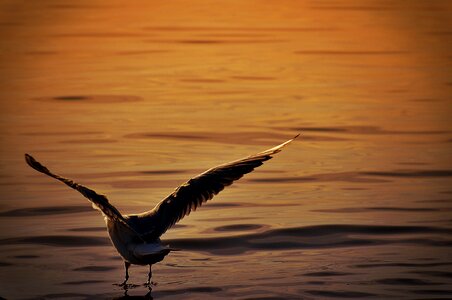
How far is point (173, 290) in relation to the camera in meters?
9.63

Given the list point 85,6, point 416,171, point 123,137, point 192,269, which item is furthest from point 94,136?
point 85,6

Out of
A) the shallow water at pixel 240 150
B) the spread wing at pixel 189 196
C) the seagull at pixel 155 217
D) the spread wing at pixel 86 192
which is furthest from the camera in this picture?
the shallow water at pixel 240 150

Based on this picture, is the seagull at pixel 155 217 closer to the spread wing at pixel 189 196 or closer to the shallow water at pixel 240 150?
the spread wing at pixel 189 196

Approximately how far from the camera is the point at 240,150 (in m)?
15.5

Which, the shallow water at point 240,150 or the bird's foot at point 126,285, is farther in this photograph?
the shallow water at point 240,150

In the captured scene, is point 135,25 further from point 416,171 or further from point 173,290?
point 173,290

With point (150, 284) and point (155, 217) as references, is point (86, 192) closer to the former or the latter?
point (155, 217)

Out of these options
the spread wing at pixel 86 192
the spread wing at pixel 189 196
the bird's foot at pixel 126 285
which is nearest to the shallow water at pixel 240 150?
the bird's foot at pixel 126 285

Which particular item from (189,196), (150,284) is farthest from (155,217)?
(150,284)

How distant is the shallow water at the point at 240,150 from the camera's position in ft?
33.7

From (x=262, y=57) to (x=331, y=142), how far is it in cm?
768

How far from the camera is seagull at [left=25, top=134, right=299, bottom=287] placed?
9391 mm

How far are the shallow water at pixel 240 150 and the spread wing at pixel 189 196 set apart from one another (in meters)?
0.54

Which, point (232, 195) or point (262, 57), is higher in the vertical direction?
point (262, 57)
